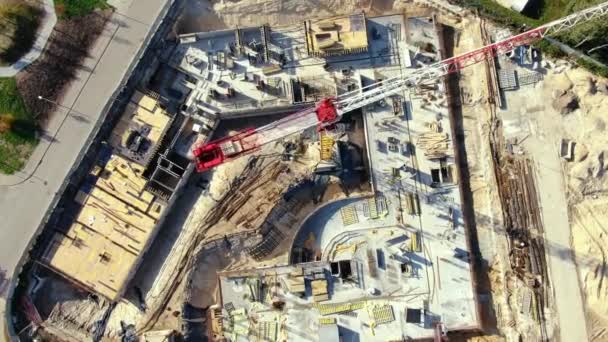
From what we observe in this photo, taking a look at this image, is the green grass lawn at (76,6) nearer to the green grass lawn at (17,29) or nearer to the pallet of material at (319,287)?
the green grass lawn at (17,29)

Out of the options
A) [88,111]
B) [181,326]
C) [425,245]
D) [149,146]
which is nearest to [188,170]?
[149,146]

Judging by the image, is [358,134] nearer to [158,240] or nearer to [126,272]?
[158,240]

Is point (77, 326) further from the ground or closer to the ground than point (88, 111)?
closer to the ground

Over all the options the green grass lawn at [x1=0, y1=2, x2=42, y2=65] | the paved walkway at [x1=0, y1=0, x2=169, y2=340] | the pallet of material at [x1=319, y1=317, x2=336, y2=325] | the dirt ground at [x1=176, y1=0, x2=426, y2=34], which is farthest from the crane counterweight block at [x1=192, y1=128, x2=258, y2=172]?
the green grass lawn at [x1=0, y1=2, x2=42, y2=65]

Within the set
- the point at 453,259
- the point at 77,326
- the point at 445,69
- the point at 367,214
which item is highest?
the point at 445,69

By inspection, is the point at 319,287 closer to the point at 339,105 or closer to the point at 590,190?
the point at 339,105

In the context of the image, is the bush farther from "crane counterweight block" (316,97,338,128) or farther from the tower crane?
"crane counterweight block" (316,97,338,128)
